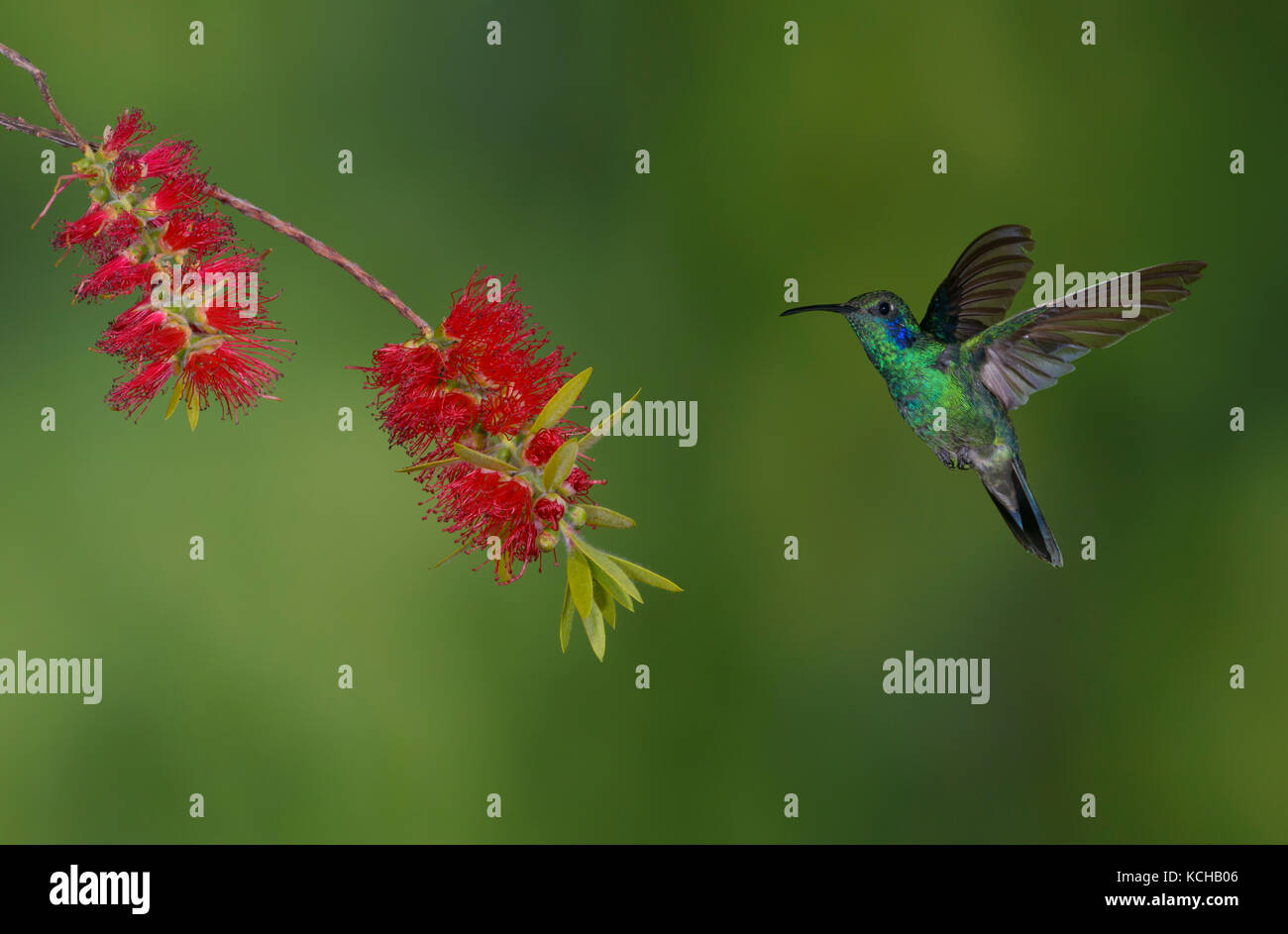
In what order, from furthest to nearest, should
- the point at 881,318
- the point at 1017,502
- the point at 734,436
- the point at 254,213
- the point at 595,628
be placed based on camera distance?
1. the point at 734,436
2. the point at 1017,502
3. the point at 881,318
4. the point at 595,628
5. the point at 254,213

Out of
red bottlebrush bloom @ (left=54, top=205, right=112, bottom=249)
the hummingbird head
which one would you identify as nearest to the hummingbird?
the hummingbird head

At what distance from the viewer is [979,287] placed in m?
1.44

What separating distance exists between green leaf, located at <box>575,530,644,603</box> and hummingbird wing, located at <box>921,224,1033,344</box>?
24.3 inches

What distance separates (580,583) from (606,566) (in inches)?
1.2

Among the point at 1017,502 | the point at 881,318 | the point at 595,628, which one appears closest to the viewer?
the point at 595,628

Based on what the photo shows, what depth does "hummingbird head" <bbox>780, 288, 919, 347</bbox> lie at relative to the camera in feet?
4.45

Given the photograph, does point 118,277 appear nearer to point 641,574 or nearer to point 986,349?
point 641,574

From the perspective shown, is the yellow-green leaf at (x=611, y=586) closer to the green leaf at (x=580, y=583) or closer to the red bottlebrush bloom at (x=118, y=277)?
the green leaf at (x=580, y=583)

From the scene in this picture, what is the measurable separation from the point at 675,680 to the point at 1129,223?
137 cm

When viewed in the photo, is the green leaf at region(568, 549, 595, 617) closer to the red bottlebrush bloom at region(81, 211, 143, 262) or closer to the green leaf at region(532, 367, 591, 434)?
the green leaf at region(532, 367, 591, 434)

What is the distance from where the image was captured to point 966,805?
2.45 m

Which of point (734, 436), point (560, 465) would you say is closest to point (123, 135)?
point (560, 465)

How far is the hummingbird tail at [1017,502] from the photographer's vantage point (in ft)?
4.80

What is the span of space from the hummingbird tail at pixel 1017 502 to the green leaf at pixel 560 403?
0.71 m
